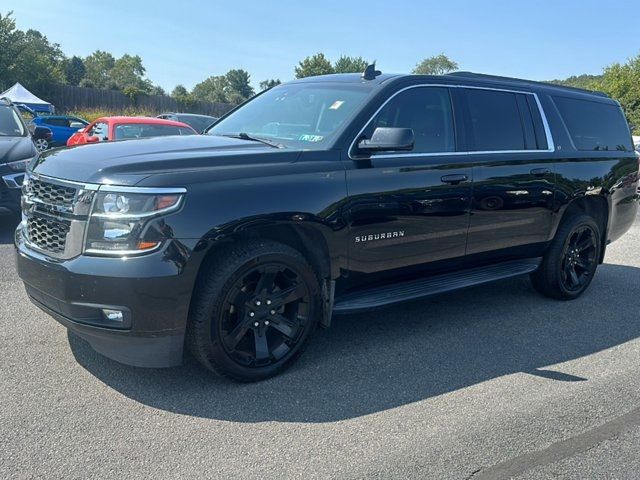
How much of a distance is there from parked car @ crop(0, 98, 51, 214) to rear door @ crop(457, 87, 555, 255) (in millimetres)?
5442

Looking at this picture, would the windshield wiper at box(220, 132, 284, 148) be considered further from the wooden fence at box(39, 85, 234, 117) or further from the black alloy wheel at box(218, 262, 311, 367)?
the wooden fence at box(39, 85, 234, 117)

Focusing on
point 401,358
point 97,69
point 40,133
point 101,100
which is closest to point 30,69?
point 101,100

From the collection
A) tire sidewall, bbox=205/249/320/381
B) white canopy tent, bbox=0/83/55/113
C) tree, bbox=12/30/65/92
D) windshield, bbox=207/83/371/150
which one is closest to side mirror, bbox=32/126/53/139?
windshield, bbox=207/83/371/150

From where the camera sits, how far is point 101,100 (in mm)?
38875

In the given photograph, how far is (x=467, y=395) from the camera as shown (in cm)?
354

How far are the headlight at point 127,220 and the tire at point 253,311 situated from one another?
0.43 m

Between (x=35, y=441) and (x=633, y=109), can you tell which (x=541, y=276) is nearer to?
(x=35, y=441)

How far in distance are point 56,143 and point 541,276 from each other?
19.6 m

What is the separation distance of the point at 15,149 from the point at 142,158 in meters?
4.99

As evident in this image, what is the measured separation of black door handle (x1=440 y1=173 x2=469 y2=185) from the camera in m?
4.25

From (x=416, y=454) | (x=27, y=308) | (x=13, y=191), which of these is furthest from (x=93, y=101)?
(x=416, y=454)

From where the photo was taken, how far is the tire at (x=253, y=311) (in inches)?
129

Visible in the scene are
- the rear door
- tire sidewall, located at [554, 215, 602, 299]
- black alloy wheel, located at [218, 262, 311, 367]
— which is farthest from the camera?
tire sidewall, located at [554, 215, 602, 299]

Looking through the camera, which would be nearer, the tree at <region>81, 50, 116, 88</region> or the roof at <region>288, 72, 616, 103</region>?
the roof at <region>288, 72, 616, 103</region>
